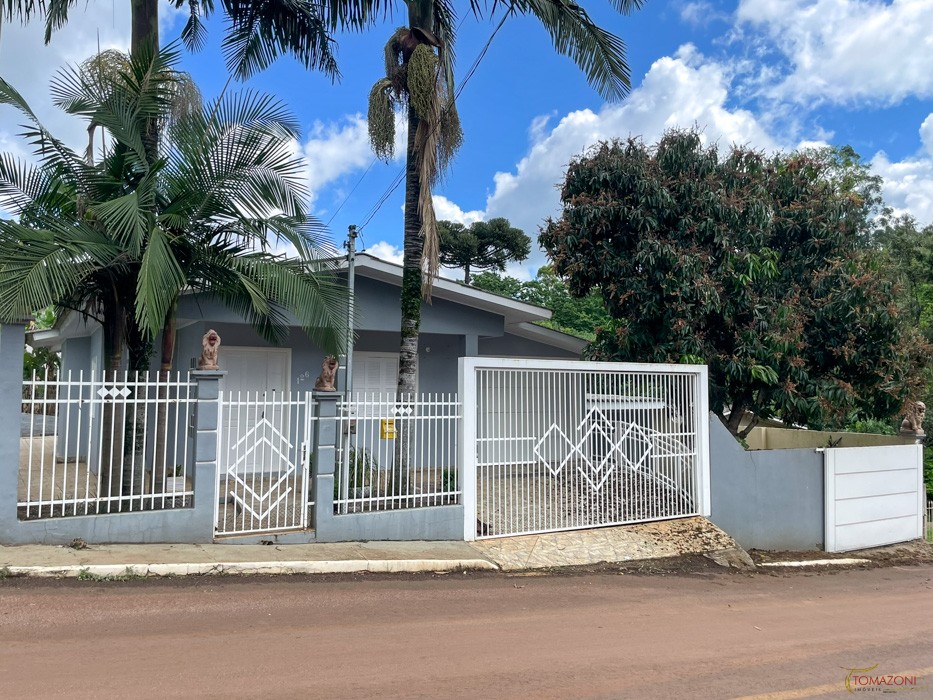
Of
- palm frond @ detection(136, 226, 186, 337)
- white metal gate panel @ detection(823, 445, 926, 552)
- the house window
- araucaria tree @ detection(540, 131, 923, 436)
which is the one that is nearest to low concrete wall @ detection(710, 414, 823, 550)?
white metal gate panel @ detection(823, 445, 926, 552)

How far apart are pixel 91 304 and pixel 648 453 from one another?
725 cm

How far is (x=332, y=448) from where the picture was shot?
7.50 m

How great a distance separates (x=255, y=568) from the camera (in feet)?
20.9

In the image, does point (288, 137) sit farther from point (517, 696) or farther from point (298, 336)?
point (517, 696)

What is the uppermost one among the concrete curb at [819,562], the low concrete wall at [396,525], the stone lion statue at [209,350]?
the stone lion statue at [209,350]

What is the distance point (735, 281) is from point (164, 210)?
25.9 ft

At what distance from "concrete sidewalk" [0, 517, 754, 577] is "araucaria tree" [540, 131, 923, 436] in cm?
268

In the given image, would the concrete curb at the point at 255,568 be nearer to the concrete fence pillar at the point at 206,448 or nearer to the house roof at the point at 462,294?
the concrete fence pillar at the point at 206,448

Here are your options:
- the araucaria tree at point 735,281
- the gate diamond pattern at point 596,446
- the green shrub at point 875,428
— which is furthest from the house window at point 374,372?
the green shrub at point 875,428

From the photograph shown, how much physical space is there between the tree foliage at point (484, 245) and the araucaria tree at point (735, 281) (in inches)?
821

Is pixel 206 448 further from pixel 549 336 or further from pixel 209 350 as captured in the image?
pixel 549 336

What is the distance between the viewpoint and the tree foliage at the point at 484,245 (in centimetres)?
3189

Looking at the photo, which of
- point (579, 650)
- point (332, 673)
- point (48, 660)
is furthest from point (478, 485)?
point (48, 660)

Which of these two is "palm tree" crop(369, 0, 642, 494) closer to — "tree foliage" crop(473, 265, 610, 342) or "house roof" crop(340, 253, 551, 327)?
"house roof" crop(340, 253, 551, 327)
